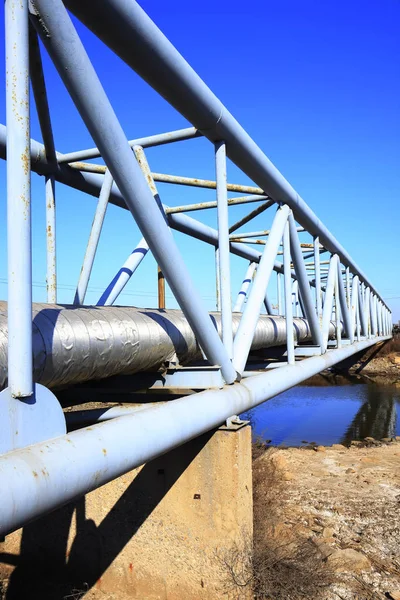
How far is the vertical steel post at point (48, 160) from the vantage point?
4.07 m

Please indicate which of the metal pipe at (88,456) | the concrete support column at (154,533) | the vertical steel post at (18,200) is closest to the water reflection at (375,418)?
the concrete support column at (154,533)

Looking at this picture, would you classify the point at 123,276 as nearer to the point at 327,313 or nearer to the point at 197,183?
the point at 197,183

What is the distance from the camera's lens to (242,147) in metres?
5.62

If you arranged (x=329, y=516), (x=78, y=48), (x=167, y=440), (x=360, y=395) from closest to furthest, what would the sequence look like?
(x=78, y=48)
(x=167, y=440)
(x=329, y=516)
(x=360, y=395)

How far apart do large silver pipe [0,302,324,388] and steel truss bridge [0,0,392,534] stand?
0.01 metres

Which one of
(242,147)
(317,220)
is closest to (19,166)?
(242,147)

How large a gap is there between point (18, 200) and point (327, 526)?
322 inches

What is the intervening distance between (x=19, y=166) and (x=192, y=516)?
4703 mm

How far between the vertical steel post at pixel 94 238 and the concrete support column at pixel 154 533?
6.98 feet

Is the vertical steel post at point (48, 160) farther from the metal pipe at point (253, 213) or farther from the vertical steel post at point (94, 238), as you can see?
the metal pipe at point (253, 213)

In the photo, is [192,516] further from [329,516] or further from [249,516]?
[329,516]

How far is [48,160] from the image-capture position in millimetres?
5508

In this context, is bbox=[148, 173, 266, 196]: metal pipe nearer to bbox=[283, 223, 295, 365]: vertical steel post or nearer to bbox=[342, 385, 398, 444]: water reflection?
bbox=[283, 223, 295, 365]: vertical steel post

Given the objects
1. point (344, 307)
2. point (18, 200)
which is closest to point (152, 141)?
point (18, 200)
